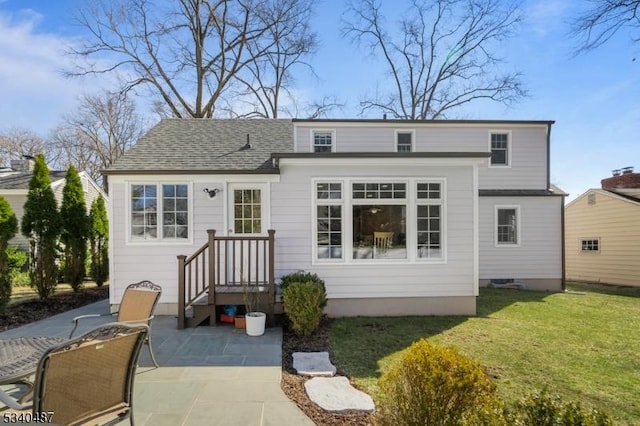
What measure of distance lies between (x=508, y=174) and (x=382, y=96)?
10846 mm

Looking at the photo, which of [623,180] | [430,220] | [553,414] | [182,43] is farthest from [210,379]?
[623,180]

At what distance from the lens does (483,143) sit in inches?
430

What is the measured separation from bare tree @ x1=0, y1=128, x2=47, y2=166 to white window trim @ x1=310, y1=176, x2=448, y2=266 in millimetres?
25243

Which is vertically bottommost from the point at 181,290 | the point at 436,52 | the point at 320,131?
the point at 181,290

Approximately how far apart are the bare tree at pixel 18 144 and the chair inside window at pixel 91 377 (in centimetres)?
2766

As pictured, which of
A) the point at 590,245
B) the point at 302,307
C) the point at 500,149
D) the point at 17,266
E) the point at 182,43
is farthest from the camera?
the point at 182,43

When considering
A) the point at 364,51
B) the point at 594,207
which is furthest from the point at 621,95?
the point at 364,51

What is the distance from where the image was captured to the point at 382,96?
65.5 feet

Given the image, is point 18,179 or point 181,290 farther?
point 18,179

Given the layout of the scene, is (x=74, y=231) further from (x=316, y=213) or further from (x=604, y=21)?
(x=604, y=21)

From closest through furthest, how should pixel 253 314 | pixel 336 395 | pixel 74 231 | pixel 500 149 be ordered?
pixel 336 395, pixel 253 314, pixel 74 231, pixel 500 149

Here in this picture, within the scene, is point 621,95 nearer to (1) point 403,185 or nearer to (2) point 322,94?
(1) point 403,185

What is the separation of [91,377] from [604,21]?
→ 11.7 meters

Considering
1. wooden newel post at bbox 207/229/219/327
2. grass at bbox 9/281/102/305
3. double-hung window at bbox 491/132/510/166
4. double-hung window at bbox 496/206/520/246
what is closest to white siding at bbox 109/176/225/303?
wooden newel post at bbox 207/229/219/327
